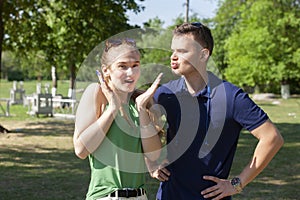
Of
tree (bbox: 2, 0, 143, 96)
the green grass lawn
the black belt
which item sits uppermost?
tree (bbox: 2, 0, 143, 96)

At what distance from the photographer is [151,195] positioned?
6770 millimetres

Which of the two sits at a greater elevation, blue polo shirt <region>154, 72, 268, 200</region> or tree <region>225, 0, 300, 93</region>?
tree <region>225, 0, 300, 93</region>

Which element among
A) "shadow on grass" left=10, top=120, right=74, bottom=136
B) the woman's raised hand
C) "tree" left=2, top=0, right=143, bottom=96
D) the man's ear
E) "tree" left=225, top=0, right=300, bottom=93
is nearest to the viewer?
the woman's raised hand

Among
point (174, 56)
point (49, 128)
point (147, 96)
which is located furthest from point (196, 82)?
point (49, 128)

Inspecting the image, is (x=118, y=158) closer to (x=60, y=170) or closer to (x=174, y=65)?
(x=174, y=65)

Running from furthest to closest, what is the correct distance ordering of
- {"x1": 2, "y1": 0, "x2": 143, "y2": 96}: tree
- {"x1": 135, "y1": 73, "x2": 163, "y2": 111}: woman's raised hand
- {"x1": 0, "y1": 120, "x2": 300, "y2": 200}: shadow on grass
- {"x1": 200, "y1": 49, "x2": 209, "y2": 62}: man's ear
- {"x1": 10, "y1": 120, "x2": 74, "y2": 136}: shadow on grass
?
{"x1": 2, "y1": 0, "x2": 143, "y2": 96}: tree → {"x1": 10, "y1": 120, "x2": 74, "y2": 136}: shadow on grass → {"x1": 0, "y1": 120, "x2": 300, "y2": 200}: shadow on grass → {"x1": 200, "y1": 49, "x2": 209, "y2": 62}: man's ear → {"x1": 135, "y1": 73, "x2": 163, "y2": 111}: woman's raised hand

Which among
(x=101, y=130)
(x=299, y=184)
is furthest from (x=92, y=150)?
(x=299, y=184)

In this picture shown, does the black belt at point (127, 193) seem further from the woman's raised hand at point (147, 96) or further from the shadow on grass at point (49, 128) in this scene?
the shadow on grass at point (49, 128)

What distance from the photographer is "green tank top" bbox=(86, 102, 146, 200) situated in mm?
2369

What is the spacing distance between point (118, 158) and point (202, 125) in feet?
1.41

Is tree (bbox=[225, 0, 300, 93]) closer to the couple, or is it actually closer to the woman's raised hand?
the couple

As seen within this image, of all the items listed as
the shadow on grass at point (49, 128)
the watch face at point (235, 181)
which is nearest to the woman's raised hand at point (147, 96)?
the watch face at point (235, 181)

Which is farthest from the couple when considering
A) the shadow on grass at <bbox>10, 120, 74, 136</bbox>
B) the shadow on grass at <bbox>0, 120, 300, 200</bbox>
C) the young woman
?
the shadow on grass at <bbox>10, 120, 74, 136</bbox>

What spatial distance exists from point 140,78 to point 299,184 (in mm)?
6086
